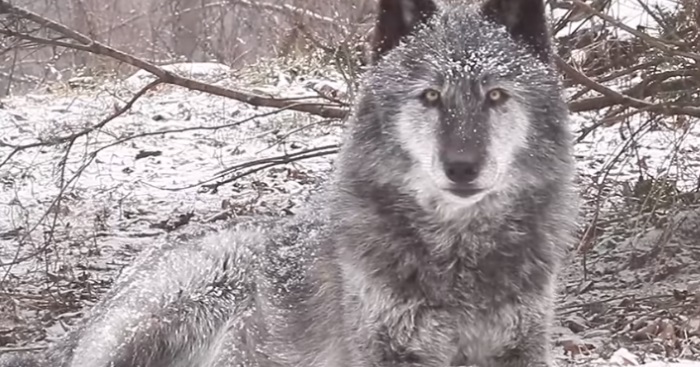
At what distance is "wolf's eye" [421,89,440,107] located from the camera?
3.18 meters

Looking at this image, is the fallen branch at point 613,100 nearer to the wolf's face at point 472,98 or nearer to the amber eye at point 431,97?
the wolf's face at point 472,98

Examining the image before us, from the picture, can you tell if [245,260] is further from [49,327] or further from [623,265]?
[623,265]

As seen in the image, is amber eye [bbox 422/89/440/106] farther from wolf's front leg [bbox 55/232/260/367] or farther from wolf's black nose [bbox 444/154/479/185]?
wolf's front leg [bbox 55/232/260/367]

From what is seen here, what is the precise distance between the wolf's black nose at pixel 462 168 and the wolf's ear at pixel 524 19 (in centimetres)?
60

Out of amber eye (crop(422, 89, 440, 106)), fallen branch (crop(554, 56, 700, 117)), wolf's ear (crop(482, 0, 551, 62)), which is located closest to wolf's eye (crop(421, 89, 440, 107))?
amber eye (crop(422, 89, 440, 106))

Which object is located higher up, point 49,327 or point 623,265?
point 623,265

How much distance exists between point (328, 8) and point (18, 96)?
18.2 ft

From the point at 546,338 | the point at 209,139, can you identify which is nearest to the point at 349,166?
the point at 546,338

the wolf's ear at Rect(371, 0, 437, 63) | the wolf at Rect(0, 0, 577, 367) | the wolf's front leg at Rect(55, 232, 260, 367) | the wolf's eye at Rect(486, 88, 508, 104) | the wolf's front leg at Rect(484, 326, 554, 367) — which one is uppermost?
the wolf's ear at Rect(371, 0, 437, 63)

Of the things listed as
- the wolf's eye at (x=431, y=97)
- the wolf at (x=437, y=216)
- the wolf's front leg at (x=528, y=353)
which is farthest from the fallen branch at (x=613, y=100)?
the wolf's front leg at (x=528, y=353)

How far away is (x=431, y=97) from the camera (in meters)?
3.19

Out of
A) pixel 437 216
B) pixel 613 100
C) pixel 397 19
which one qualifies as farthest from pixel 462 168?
pixel 613 100

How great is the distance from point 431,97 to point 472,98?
0.47 feet

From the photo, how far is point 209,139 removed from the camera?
8688 mm
